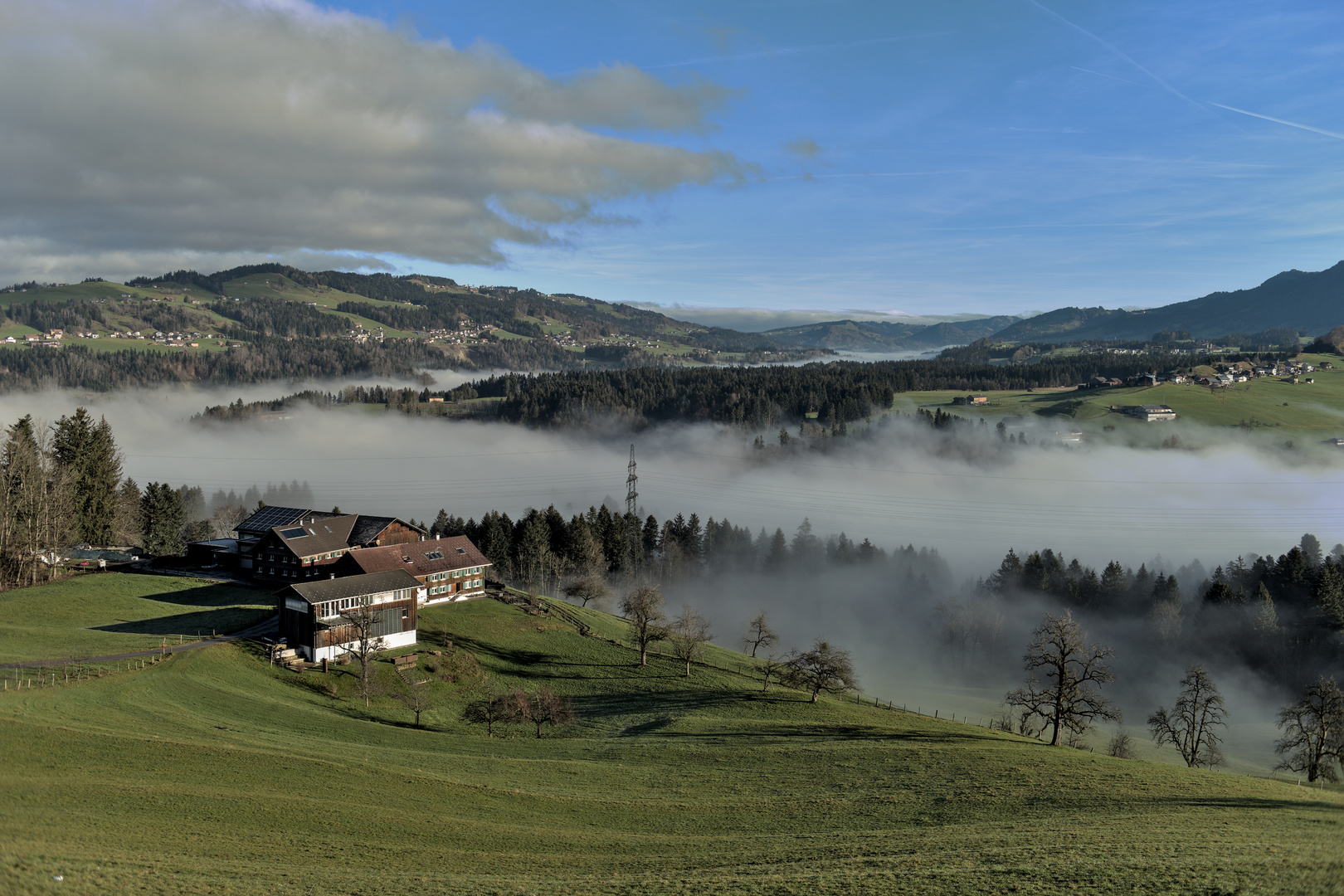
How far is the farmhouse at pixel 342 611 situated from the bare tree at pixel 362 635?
0.08 m

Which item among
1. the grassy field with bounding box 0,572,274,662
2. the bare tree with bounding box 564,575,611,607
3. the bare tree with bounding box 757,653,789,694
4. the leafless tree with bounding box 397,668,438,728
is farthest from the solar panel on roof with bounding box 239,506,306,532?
the bare tree with bounding box 757,653,789,694

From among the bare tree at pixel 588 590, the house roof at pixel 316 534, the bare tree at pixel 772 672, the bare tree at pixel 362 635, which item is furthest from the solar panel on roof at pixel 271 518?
the bare tree at pixel 772 672

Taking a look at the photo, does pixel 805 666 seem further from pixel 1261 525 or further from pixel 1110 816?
pixel 1261 525

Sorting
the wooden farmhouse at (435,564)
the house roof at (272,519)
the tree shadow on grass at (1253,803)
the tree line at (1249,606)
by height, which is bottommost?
the tree line at (1249,606)

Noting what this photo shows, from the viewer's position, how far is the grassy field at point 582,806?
77.8ft

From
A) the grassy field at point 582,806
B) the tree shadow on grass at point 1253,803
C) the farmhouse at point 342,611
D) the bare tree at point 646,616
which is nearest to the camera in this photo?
the grassy field at point 582,806

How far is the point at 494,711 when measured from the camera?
53.4 m

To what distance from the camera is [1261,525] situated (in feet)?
653

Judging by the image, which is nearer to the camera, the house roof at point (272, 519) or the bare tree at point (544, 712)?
the bare tree at point (544, 712)

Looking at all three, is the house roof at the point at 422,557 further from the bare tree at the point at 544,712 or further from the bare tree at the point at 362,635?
the bare tree at the point at 544,712

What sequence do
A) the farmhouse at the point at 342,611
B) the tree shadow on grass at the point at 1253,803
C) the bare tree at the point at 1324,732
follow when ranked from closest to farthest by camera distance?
the tree shadow on grass at the point at 1253,803, the bare tree at the point at 1324,732, the farmhouse at the point at 342,611

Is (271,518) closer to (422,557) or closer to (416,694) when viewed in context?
(422,557)

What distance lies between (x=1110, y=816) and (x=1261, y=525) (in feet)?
746

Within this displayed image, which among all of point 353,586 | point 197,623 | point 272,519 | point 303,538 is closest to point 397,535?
point 303,538
